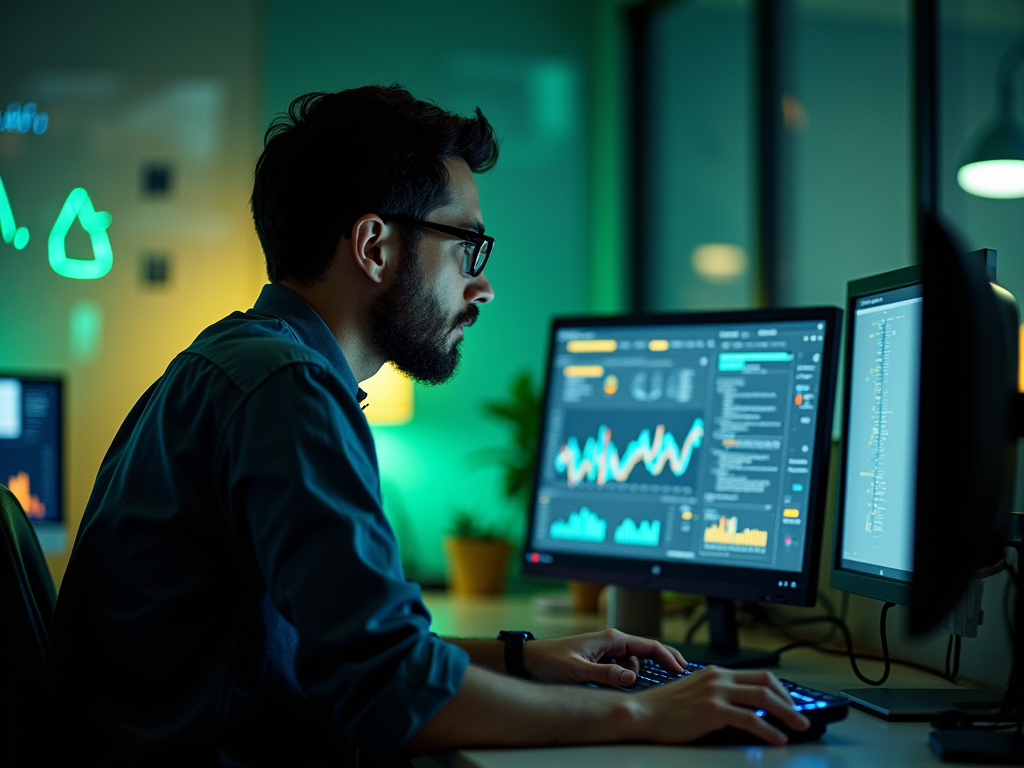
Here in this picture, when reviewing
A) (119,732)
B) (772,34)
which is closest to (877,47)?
(772,34)

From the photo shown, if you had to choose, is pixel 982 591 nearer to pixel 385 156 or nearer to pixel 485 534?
pixel 385 156

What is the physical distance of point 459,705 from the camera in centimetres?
91

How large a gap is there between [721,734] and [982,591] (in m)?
0.58

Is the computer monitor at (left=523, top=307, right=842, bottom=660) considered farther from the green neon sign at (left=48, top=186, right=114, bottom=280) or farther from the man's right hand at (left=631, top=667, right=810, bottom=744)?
the green neon sign at (left=48, top=186, right=114, bottom=280)

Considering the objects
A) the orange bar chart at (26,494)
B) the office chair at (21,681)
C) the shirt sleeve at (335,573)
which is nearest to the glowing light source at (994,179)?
the shirt sleeve at (335,573)

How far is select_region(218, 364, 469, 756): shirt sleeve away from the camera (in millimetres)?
890

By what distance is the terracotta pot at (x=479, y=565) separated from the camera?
2439 mm

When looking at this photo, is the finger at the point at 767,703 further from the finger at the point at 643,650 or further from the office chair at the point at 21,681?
the office chair at the point at 21,681

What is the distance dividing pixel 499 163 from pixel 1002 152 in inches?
70.9

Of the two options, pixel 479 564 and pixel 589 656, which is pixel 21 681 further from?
pixel 479 564

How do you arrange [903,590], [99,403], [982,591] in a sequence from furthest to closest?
[99,403] → [982,591] → [903,590]

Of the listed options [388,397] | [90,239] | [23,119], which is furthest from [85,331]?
[388,397]

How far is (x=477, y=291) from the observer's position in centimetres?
147

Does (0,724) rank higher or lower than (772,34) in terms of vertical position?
lower
